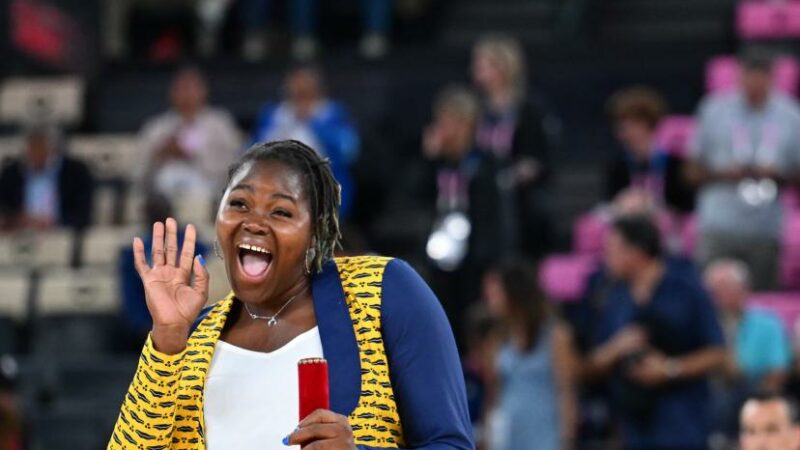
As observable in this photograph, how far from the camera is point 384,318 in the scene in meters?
3.30

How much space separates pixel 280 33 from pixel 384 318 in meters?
11.1

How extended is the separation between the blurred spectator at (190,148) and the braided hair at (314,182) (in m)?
7.43

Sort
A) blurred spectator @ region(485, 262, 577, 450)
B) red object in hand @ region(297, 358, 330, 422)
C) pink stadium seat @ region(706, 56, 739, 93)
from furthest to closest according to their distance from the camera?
1. pink stadium seat @ region(706, 56, 739, 93)
2. blurred spectator @ region(485, 262, 577, 450)
3. red object in hand @ region(297, 358, 330, 422)

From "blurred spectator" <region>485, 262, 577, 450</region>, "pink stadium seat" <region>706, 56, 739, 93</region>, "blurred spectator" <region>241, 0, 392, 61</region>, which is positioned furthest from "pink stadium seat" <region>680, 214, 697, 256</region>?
"blurred spectator" <region>241, 0, 392, 61</region>

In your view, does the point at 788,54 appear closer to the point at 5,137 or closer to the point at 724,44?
the point at 724,44

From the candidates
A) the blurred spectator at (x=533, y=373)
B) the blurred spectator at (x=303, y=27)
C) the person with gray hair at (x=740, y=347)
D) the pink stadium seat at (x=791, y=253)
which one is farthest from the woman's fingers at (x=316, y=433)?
the blurred spectator at (x=303, y=27)

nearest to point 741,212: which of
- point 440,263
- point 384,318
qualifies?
point 440,263

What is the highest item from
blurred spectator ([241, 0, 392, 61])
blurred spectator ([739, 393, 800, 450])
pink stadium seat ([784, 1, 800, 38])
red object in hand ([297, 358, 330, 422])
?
blurred spectator ([241, 0, 392, 61])

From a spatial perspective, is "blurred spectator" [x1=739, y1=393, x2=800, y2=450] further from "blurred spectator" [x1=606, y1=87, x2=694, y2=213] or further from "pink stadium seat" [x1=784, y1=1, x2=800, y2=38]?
"pink stadium seat" [x1=784, y1=1, x2=800, y2=38]

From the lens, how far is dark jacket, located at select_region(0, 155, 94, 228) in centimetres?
1109

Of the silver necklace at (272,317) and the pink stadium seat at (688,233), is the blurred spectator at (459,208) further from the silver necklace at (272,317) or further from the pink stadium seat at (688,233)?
the silver necklace at (272,317)

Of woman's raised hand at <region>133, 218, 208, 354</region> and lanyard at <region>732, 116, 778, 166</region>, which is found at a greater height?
lanyard at <region>732, 116, 778, 166</region>

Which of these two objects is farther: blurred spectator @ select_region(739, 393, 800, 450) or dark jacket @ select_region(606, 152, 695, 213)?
dark jacket @ select_region(606, 152, 695, 213)

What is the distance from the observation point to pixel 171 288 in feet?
10.7
